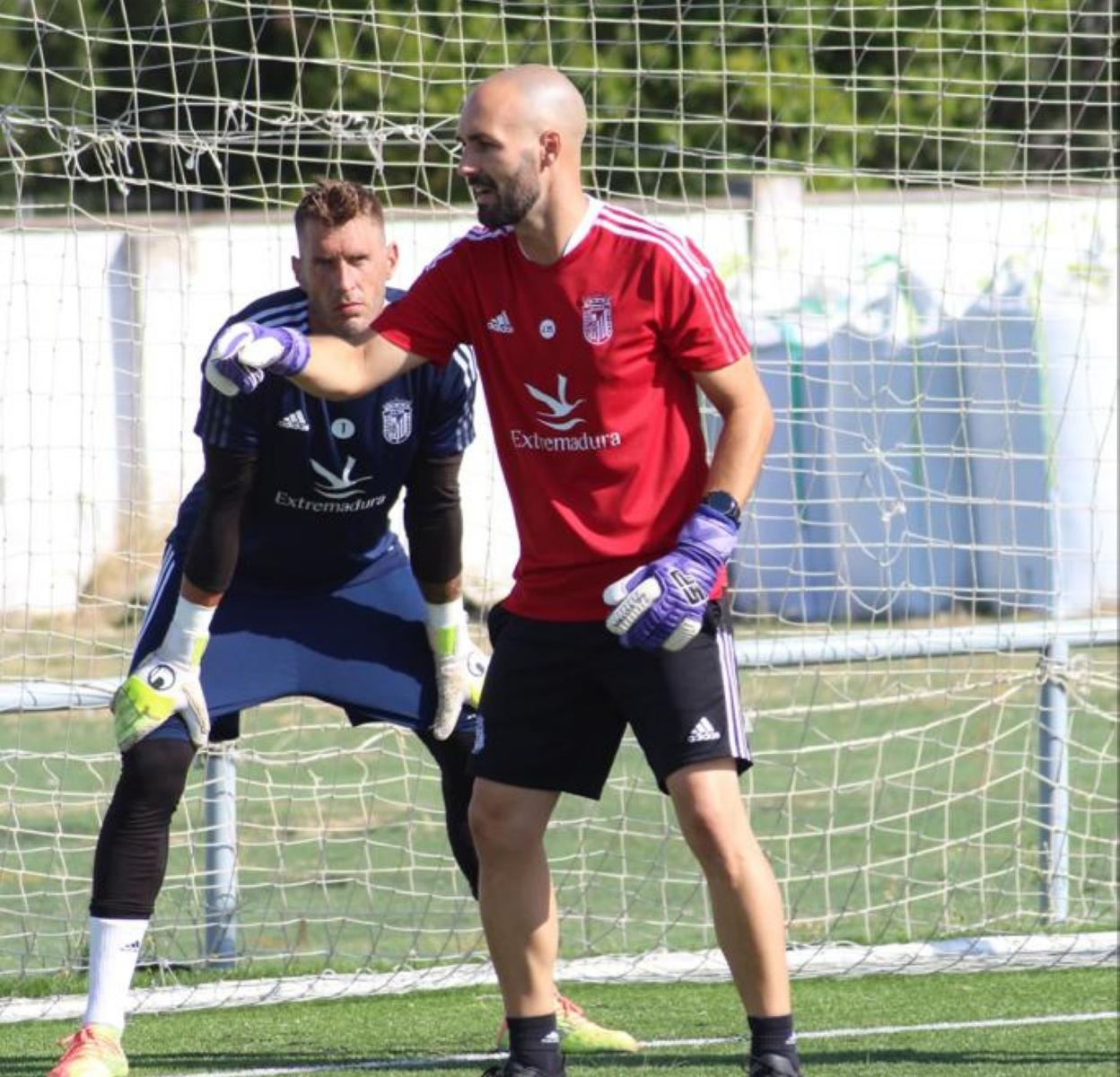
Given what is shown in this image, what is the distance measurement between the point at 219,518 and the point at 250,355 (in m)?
0.80

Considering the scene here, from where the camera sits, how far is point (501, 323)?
436 centimetres

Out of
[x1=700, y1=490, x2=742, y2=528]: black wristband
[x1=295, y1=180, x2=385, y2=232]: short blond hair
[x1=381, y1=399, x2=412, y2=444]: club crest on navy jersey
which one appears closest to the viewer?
[x1=700, y1=490, x2=742, y2=528]: black wristband

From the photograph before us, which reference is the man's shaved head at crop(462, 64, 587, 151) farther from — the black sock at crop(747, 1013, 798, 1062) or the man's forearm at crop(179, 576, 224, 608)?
the black sock at crop(747, 1013, 798, 1062)

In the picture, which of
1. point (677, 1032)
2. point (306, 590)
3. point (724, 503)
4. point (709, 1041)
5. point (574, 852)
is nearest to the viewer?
point (724, 503)

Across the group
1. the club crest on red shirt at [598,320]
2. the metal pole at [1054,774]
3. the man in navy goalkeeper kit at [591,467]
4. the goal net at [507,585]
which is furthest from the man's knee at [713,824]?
the metal pole at [1054,774]

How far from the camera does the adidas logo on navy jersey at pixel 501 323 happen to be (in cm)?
435

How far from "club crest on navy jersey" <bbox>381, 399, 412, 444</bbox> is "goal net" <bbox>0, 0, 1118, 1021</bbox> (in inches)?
46.7

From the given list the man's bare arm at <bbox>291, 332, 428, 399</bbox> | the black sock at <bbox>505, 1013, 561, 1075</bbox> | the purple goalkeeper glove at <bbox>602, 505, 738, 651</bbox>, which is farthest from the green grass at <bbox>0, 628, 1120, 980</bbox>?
the purple goalkeeper glove at <bbox>602, 505, 738, 651</bbox>

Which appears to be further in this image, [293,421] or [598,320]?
[293,421]

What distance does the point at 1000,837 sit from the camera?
8.34 meters

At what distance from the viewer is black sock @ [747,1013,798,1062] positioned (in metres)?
4.23

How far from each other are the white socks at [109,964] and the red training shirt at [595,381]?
1285 mm

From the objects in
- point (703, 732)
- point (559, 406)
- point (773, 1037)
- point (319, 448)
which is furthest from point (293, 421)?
point (773, 1037)

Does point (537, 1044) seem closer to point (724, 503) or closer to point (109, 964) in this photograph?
point (109, 964)
